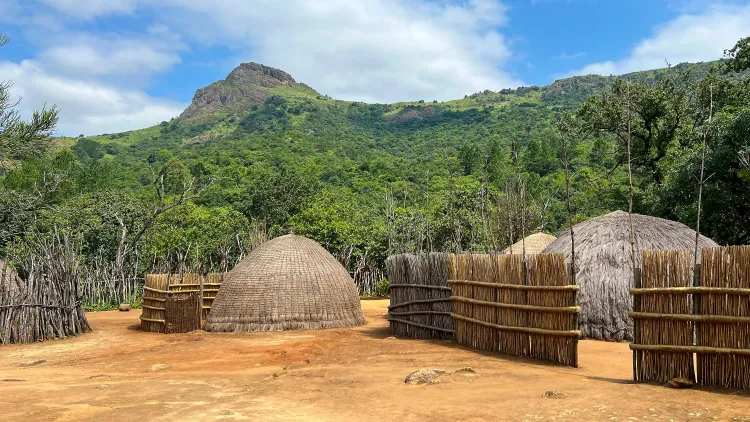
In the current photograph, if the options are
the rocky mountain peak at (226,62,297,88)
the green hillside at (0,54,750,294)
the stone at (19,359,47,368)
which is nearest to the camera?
the stone at (19,359,47,368)

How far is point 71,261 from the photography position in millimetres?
13867

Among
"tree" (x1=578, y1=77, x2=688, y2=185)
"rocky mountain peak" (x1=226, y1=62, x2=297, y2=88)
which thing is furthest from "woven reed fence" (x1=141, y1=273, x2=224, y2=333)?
"rocky mountain peak" (x1=226, y1=62, x2=297, y2=88)

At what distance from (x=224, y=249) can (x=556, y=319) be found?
707 inches

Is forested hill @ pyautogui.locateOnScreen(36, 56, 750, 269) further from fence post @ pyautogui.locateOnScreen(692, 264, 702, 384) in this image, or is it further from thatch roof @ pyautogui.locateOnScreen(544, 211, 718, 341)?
fence post @ pyautogui.locateOnScreen(692, 264, 702, 384)

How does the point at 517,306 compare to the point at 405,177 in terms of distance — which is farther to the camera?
the point at 405,177

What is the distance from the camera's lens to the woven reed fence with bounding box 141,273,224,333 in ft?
47.4

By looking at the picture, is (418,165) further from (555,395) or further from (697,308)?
(555,395)

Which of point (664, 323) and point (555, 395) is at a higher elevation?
point (664, 323)

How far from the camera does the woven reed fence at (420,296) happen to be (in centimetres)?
1125

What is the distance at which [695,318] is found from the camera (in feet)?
20.3

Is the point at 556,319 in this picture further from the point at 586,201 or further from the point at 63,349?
the point at 586,201

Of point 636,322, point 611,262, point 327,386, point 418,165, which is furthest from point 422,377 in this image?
point 418,165

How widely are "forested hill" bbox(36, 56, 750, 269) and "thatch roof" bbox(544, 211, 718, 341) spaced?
190 cm

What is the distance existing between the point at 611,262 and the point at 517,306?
12.6ft
